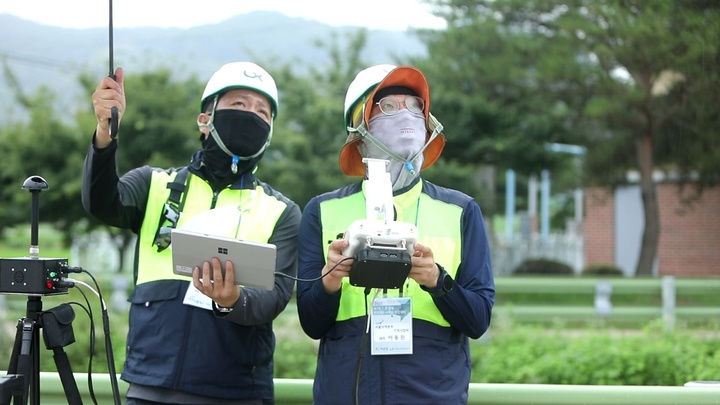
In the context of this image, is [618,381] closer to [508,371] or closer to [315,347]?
[508,371]

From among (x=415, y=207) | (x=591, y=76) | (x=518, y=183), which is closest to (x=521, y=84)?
(x=591, y=76)

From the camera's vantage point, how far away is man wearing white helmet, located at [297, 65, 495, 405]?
3.05 m

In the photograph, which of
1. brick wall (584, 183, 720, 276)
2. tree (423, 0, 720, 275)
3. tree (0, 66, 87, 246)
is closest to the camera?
tree (423, 0, 720, 275)

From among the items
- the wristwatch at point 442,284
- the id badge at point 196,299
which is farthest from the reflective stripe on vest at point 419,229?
the id badge at point 196,299

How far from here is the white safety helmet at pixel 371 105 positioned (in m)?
3.31

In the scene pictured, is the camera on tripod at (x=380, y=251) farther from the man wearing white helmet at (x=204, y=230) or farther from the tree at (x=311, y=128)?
the tree at (x=311, y=128)

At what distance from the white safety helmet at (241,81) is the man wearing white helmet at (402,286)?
0.44 m

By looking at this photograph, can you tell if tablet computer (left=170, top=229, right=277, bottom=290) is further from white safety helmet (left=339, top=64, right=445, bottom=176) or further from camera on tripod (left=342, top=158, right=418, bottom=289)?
white safety helmet (left=339, top=64, right=445, bottom=176)

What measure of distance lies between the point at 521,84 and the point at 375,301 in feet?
55.5

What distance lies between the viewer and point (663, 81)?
61.9 ft

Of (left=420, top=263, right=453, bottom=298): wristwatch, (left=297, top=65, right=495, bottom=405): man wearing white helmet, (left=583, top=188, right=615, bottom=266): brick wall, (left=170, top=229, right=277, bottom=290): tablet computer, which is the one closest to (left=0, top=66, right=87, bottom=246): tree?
(left=583, top=188, right=615, bottom=266): brick wall

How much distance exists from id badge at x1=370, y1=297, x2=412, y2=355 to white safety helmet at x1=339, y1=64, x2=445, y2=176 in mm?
553

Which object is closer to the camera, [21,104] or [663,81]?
[663,81]

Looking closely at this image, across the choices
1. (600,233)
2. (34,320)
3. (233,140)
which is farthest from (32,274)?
(600,233)
